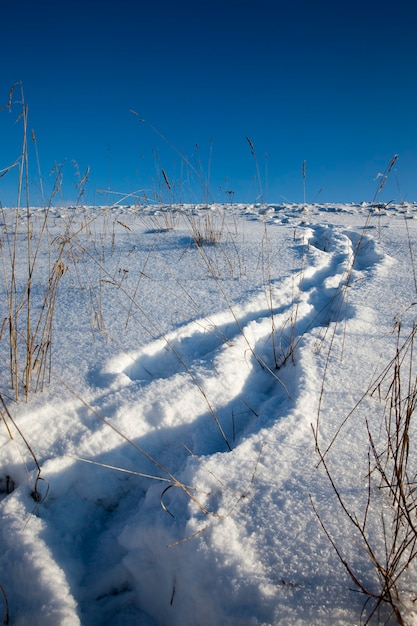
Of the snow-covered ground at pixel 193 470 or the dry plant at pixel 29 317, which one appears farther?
the dry plant at pixel 29 317

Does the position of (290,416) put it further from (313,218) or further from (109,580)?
(313,218)

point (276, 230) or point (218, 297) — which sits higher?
point (276, 230)

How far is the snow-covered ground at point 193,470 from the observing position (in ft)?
2.16

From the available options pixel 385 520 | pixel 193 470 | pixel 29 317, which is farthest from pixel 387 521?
pixel 29 317

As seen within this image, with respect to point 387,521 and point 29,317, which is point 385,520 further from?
point 29,317

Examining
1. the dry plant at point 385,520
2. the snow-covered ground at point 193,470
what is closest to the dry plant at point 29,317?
the snow-covered ground at point 193,470

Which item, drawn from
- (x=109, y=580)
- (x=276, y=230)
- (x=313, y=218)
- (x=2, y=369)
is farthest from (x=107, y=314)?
(x=313, y=218)

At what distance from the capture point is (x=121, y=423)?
41.3 inches

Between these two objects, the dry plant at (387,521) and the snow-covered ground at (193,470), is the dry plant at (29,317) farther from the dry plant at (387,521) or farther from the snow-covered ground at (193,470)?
the dry plant at (387,521)

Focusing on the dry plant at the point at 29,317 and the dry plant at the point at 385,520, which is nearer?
the dry plant at the point at 385,520

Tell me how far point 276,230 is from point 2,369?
318cm

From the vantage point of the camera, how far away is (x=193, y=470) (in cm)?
87

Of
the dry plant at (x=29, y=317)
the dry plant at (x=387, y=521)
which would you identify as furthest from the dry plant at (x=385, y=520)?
the dry plant at (x=29, y=317)

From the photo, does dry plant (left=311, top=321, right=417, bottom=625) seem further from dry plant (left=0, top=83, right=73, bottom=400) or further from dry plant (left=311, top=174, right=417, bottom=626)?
dry plant (left=0, top=83, right=73, bottom=400)
